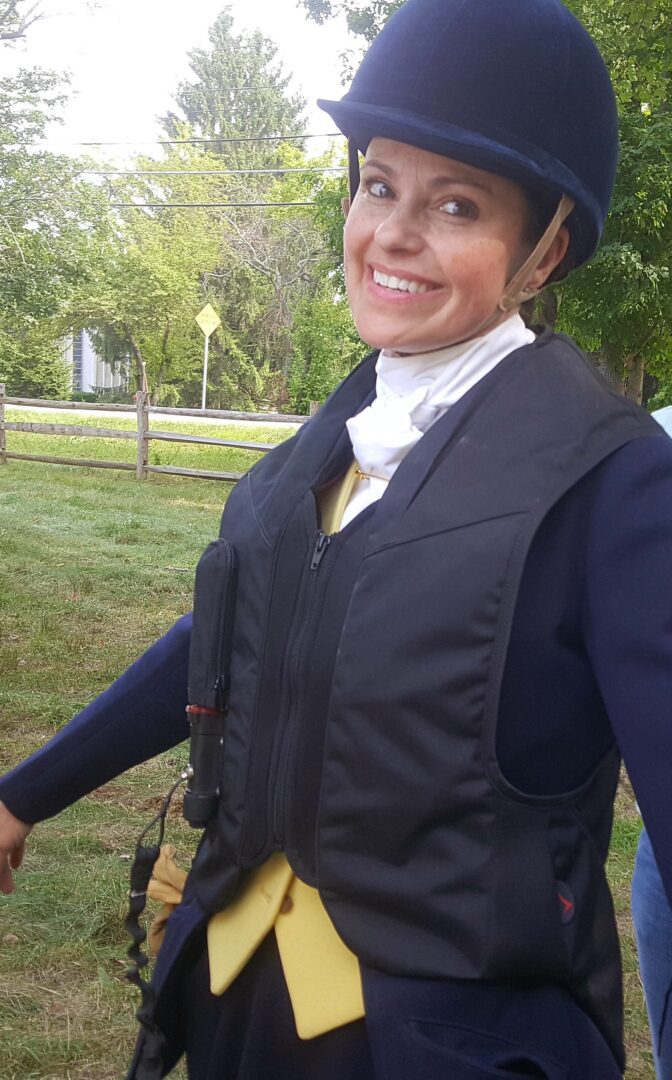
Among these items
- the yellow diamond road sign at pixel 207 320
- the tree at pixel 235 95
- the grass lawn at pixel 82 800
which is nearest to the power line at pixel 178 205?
the yellow diamond road sign at pixel 207 320

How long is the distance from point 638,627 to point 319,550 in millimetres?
397

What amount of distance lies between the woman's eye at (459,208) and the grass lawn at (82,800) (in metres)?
2.30

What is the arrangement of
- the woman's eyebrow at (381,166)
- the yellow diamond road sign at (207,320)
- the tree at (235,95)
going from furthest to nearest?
the tree at (235,95), the yellow diamond road sign at (207,320), the woman's eyebrow at (381,166)

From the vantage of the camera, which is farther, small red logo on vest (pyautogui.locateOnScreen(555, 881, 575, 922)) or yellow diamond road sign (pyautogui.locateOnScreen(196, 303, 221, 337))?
yellow diamond road sign (pyautogui.locateOnScreen(196, 303, 221, 337))

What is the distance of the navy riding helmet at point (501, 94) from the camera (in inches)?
52.6

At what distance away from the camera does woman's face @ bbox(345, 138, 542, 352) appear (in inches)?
54.0

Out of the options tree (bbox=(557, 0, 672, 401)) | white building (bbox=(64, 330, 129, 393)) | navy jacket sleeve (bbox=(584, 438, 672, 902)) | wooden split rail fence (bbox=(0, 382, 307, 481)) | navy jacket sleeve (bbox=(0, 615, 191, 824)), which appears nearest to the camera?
navy jacket sleeve (bbox=(584, 438, 672, 902))

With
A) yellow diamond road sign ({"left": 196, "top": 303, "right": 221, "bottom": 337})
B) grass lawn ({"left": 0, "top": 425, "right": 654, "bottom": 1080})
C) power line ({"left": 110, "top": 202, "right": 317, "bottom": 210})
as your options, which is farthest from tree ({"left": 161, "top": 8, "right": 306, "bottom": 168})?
grass lawn ({"left": 0, "top": 425, "right": 654, "bottom": 1080})

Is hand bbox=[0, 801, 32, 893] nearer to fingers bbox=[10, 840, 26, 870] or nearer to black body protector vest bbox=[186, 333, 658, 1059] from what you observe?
fingers bbox=[10, 840, 26, 870]

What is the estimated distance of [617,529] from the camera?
121cm

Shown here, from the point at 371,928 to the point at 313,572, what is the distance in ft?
1.33

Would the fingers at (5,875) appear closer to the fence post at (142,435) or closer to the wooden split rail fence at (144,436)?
the wooden split rail fence at (144,436)

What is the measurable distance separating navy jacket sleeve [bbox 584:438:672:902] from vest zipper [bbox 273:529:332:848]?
0.33m

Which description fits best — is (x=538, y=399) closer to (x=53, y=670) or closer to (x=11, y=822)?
(x=11, y=822)
